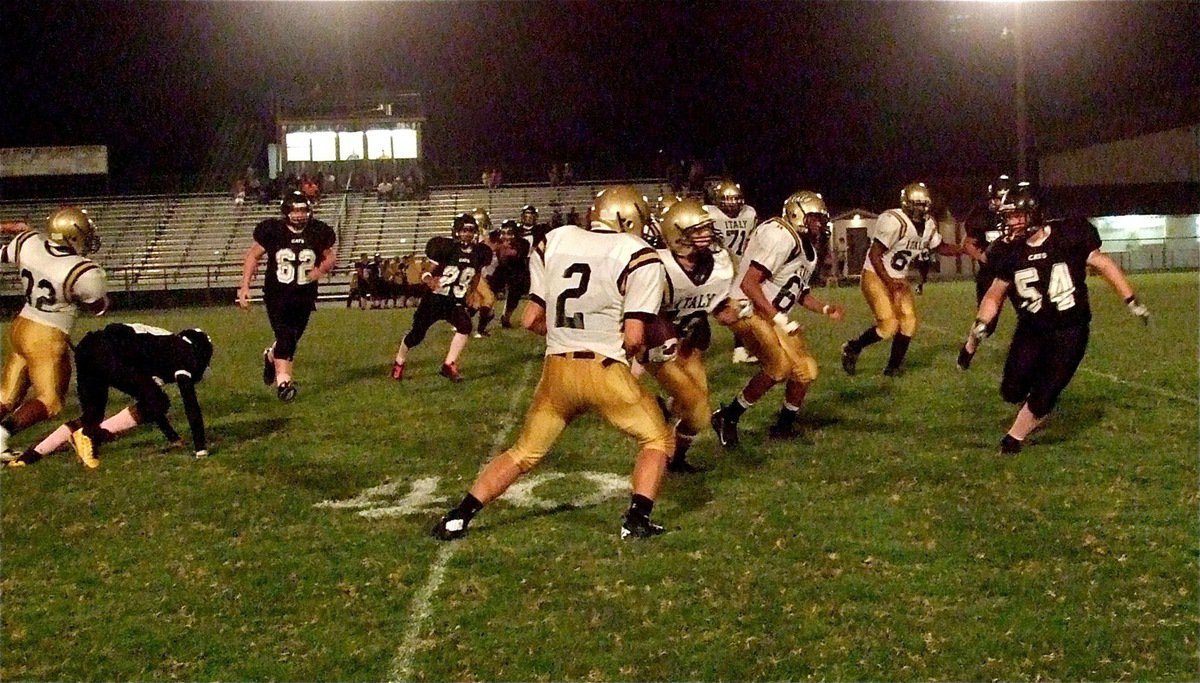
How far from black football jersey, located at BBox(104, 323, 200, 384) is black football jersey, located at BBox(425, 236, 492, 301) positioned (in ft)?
→ 13.6

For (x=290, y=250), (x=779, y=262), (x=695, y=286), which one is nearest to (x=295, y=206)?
(x=290, y=250)

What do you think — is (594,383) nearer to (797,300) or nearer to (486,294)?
(797,300)

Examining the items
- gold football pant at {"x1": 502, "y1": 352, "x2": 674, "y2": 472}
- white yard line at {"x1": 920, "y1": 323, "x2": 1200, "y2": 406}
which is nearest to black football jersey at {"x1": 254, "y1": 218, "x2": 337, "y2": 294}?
gold football pant at {"x1": 502, "y1": 352, "x2": 674, "y2": 472}

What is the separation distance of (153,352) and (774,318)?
14.0 feet

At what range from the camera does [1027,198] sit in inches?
285

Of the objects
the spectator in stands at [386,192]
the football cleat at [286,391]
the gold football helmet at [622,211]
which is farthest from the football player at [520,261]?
the spectator in stands at [386,192]

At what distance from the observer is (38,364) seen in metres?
7.46

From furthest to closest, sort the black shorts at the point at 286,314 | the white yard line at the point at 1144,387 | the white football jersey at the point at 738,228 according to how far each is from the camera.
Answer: the black shorts at the point at 286,314 < the white football jersey at the point at 738,228 < the white yard line at the point at 1144,387

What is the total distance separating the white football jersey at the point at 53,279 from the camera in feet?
24.1

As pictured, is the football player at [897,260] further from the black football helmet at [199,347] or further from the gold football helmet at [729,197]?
the black football helmet at [199,347]

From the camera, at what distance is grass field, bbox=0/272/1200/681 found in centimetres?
403

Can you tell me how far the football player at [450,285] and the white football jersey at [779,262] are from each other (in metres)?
4.40

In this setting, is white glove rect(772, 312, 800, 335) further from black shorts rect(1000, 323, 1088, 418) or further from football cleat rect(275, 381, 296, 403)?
football cleat rect(275, 381, 296, 403)

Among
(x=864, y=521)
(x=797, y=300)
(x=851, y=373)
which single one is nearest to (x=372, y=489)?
(x=864, y=521)
